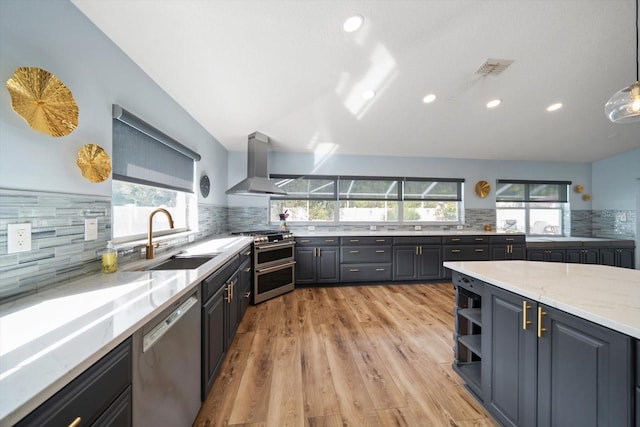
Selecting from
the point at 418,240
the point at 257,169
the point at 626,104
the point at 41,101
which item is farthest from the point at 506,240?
the point at 41,101

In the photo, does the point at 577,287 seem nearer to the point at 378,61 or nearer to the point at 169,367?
the point at 169,367

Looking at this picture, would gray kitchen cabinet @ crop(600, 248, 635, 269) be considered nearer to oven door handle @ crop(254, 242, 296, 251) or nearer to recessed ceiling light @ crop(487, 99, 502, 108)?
recessed ceiling light @ crop(487, 99, 502, 108)

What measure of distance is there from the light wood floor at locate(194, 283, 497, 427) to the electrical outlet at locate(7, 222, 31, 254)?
4.12 feet

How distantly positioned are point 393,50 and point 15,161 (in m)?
2.57

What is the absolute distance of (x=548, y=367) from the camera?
106cm

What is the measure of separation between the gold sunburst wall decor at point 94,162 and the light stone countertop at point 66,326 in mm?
584

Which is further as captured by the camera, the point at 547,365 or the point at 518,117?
the point at 518,117

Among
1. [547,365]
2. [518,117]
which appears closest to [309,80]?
[547,365]

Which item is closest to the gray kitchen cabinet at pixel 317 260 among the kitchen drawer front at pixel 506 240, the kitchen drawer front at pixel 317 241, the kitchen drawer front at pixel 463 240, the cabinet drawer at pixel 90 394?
the kitchen drawer front at pixel 317 241

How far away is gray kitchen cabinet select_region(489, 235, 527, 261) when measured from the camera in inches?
160

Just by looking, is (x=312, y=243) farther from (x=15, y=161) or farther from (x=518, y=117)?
(x=518, y=117)

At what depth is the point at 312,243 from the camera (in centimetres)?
369

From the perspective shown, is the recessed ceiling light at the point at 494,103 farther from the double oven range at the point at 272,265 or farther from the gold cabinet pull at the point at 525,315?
the double oven range at the point at 272,265

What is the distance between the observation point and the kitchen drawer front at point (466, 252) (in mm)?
3943
